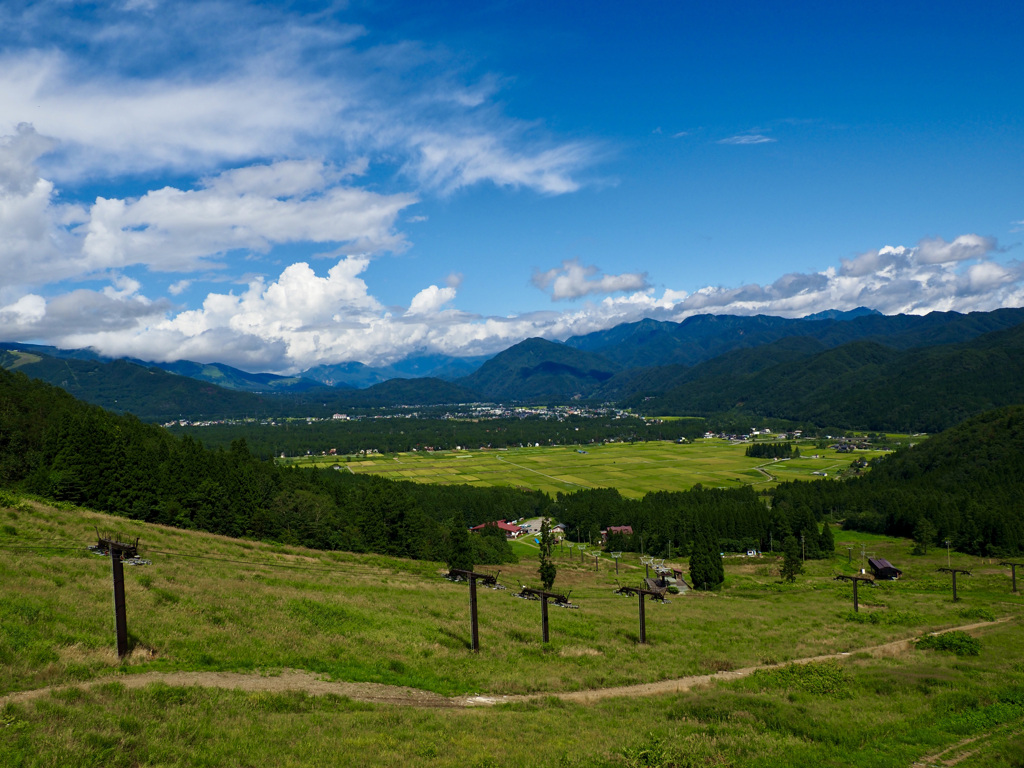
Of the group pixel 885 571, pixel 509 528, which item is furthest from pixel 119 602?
pixel 509 528

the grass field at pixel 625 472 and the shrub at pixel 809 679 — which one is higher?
the shrub at pixel 809 679

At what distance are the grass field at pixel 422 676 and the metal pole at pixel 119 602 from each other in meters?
0.39

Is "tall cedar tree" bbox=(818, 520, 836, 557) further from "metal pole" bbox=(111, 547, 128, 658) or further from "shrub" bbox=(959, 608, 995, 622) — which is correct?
"metal pole" bbox=(111, 547, 128, 658)

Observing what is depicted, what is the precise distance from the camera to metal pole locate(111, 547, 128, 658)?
15430mm

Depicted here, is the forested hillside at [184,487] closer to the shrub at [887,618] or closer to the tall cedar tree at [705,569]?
the tall cedar tree at [705,569]

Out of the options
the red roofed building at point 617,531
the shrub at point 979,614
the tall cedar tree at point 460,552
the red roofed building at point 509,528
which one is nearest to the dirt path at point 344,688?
the shrub at point 979,614

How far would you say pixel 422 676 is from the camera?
1942 cm

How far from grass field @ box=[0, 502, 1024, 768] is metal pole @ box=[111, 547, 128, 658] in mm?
388

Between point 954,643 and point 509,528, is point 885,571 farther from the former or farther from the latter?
point 509,528

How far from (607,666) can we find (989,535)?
89286mm

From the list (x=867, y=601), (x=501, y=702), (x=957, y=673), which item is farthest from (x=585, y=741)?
(x=867, y=601)

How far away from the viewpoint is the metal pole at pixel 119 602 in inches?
607

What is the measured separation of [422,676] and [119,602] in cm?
1011

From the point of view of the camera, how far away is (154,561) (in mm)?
29047
